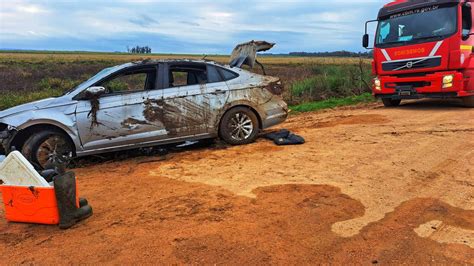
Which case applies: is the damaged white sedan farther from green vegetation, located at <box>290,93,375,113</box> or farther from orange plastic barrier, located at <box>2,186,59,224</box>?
green vegetation, located at <box>290,93,375,113</box>

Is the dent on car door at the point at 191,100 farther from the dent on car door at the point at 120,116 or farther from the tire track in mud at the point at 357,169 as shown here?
the tire track in mud at the point at 357,169

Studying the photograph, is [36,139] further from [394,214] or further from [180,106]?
[394,214]

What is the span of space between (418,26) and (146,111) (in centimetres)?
750

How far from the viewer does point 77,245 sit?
3523mm

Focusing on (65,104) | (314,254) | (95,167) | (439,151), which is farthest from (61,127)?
(439,151)

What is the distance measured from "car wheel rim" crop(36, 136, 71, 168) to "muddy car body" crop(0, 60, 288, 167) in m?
0.01

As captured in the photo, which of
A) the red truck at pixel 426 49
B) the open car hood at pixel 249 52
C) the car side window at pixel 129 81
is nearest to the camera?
the car side window at pixel 129 81

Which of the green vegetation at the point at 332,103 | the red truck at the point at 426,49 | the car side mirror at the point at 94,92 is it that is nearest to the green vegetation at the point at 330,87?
the green vegetation at the point at 332,103

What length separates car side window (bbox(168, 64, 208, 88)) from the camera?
6971 millimetres

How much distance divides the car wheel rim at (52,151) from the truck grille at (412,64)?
27.7ft

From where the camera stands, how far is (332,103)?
13922mm

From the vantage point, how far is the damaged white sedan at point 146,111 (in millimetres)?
6234

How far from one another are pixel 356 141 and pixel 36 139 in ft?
17.3

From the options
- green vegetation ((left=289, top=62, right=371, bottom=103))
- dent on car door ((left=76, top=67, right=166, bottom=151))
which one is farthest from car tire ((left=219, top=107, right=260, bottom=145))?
green vegetation ((left=289, top=62, right=371, bottom=103))
